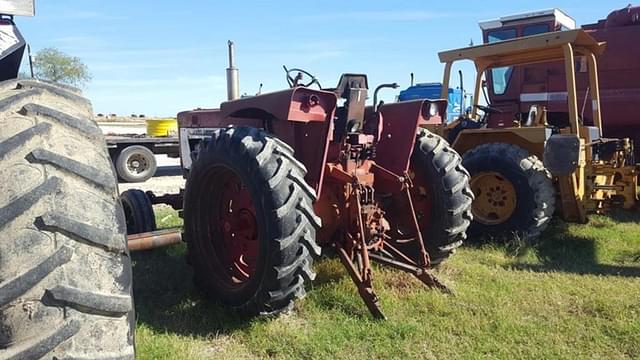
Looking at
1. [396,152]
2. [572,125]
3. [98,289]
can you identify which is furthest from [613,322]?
[98,289]

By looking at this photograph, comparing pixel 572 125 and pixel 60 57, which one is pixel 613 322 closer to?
pixel 572 125

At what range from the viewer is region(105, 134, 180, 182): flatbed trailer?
13523 mm

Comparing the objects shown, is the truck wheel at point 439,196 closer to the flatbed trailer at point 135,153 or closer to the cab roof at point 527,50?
the cab roof at point 527,50

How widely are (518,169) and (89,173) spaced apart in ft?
17.6

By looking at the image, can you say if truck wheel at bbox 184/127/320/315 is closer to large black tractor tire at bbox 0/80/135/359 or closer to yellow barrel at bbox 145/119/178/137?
large black tractor tire at bbox 0/80/135/359

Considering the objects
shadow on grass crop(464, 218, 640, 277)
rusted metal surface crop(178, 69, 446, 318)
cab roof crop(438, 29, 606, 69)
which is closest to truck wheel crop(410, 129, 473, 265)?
rusted metal surface crop(178, 69, 446, 318)

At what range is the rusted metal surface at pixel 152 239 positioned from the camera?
4192 mm

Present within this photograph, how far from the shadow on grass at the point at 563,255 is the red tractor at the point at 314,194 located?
121cm

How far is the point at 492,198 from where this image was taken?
6.67 metres

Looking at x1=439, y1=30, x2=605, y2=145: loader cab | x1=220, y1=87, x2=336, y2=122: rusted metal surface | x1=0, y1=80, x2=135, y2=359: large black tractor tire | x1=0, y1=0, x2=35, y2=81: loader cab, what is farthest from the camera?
x1=439, y1=30, x2=605, y2=145: loader cab

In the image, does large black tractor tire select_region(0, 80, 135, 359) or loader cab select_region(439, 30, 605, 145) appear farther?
loader cab select_region(439, 30, 605, 145)

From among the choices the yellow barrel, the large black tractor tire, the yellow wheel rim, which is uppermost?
the yellow barrel

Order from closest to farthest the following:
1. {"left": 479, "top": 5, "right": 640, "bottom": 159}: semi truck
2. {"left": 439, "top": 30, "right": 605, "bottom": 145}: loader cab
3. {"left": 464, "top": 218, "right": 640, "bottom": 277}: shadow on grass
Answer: {"left": 464, "top": 218, "right": 640, "bottom": 277}: shadow on grass → {"left": 439, "top": 30, "right": 605, "bottom": 145}: loader cab → {"left": 479, "top": 5, "right": 640, "bottom": 159}: semi truck

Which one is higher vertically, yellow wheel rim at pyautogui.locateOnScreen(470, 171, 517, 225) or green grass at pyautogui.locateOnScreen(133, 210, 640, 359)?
yellow wheel rim at pyautogui.locateOnScreen(470, 171, 517, 225)
